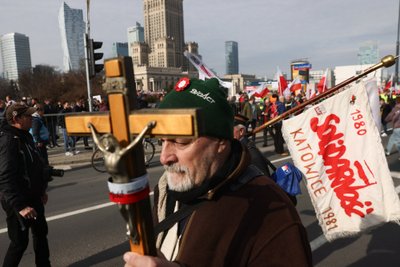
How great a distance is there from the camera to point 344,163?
10.6 feet

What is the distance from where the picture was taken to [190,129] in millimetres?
837

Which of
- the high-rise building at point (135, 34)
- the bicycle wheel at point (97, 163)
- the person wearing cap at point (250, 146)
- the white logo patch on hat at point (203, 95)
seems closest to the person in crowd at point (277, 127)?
the bicycle wheel at point (97, 163)

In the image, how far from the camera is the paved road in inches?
158

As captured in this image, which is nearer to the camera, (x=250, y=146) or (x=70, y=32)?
(x=250, y=146)

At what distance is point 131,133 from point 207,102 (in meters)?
0.54

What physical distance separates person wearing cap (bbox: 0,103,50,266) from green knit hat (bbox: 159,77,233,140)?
2.44 m

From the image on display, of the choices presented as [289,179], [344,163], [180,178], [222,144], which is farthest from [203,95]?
[344,163]

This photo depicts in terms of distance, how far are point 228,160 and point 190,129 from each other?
2.31ft

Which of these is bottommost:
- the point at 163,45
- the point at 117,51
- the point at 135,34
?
the point at 117,51

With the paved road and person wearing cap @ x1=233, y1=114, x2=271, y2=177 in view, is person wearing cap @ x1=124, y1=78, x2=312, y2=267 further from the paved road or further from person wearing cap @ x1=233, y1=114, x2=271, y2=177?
the paved road

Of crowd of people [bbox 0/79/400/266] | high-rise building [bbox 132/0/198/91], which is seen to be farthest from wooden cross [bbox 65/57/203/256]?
high-rise building [bbox 132/0/198/91]

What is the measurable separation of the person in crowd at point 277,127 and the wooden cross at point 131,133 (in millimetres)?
10275

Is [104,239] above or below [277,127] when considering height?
below

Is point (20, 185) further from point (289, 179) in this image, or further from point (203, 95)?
point (203, 95)
